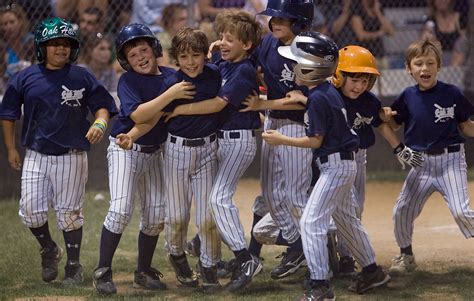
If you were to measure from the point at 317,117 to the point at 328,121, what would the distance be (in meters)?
0.08

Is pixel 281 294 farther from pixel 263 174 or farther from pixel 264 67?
pixel 264 67

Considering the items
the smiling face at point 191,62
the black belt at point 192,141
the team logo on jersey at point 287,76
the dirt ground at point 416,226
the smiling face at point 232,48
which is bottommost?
the dirt ground at point 416,226

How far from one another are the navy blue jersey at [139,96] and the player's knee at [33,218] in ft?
2.35

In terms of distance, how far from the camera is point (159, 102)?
19.6 ft

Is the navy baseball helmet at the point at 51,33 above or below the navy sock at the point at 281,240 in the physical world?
above

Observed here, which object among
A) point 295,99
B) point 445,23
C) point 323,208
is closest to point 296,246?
point 323,208

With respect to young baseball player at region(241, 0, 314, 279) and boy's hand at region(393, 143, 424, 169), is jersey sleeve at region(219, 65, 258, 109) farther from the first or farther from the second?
boy's hand at region(393, 143, 424, 169)

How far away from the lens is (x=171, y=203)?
6234mm

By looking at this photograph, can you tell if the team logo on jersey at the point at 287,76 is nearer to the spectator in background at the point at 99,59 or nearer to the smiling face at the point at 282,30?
the smiling face at the point at 282,30

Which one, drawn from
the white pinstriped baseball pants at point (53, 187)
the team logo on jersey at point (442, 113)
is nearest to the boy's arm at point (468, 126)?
the team logo on jersey at point (442, 113)

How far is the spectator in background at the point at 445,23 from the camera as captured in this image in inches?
449

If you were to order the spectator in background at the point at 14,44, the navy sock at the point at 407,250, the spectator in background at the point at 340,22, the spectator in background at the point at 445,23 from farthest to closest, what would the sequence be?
the spectator in background at the point at 445,23
the spectator in background at the point at 340,22
the spectator in background at the point at 14,44
the navy sock at the point at 407,250

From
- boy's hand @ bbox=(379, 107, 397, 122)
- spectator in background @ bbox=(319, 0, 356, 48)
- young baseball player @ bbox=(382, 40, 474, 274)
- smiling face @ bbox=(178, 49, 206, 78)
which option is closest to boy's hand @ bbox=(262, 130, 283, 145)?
smiling face @ bbox=(178, 49, 206, 78)

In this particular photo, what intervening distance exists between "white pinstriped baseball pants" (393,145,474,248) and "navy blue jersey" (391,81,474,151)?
0.34ft
